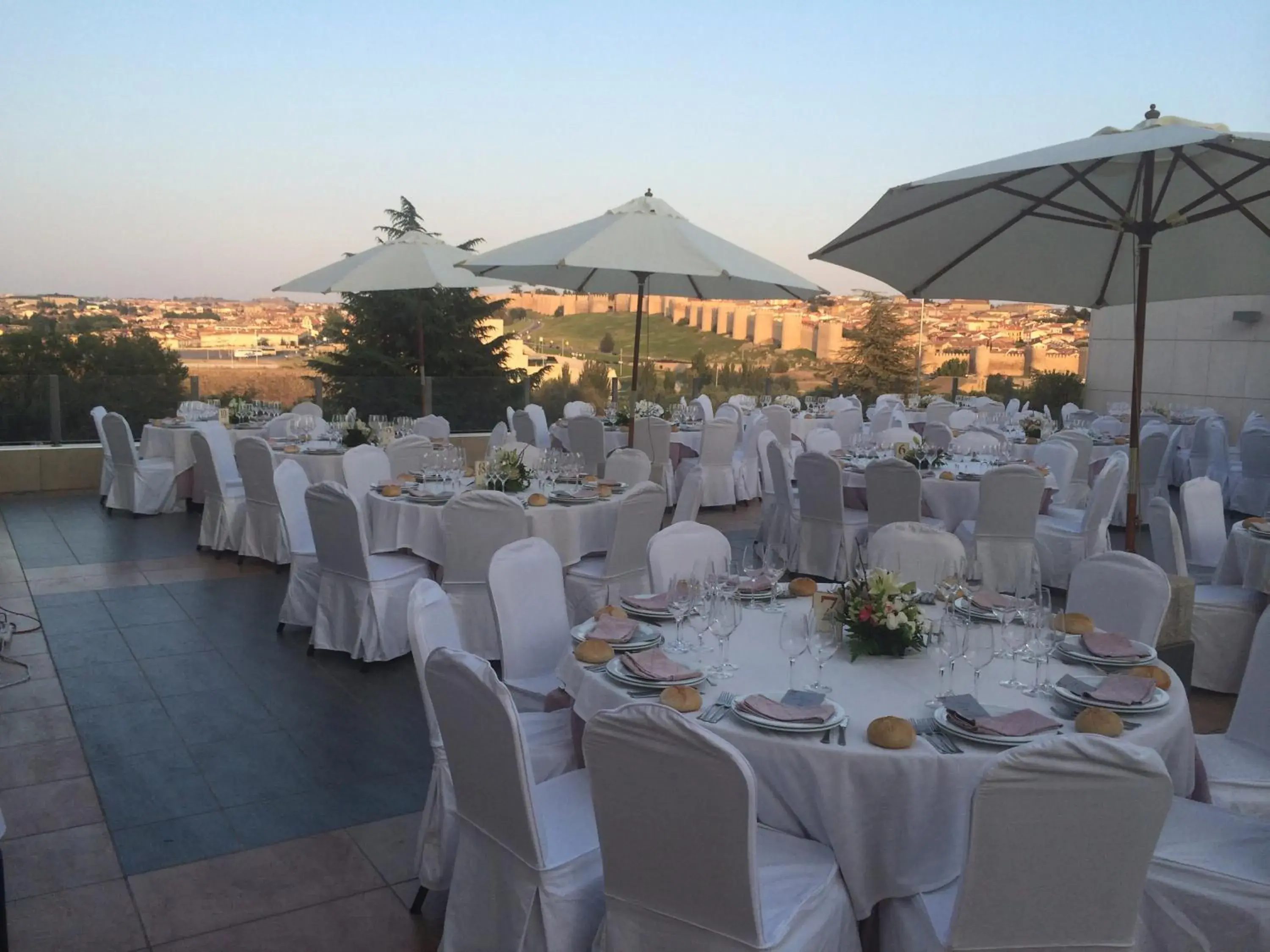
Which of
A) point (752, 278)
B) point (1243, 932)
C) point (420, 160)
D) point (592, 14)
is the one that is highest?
point (592, 14)

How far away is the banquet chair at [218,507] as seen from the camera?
7.96m

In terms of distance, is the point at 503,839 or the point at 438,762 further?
the point at 438,762

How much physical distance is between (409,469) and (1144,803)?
6.43 m

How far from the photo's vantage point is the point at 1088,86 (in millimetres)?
13297

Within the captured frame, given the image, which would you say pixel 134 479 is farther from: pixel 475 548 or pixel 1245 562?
pixel 1245 562

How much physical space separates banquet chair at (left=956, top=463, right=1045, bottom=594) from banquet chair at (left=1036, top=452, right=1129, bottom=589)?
0.37m

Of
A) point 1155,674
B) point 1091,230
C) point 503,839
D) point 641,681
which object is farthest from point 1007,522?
point 503,839

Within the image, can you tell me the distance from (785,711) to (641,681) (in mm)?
436

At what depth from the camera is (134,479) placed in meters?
9.55

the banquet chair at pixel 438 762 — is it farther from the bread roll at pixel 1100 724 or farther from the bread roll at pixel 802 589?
the bread roll at pixel 1100 724

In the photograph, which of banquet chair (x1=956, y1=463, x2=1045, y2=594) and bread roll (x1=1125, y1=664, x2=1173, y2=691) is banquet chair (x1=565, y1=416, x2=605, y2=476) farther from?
bread roll (x1=1125, y1=664, x2=1173, y2=691)

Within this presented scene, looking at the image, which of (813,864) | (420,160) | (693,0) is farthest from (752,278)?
(420,160)

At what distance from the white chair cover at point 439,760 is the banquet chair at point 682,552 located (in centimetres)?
98

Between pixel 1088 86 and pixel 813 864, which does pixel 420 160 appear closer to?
pixel 1088 86
